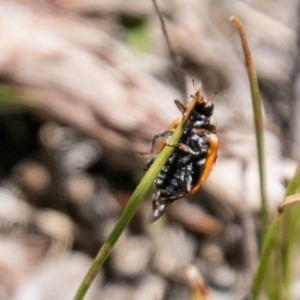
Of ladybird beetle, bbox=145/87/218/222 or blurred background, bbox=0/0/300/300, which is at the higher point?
ladybird beetle, bbox=145/87/218/222

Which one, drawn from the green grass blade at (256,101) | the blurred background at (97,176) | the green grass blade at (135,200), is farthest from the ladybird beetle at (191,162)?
the blurred background at (97,176)

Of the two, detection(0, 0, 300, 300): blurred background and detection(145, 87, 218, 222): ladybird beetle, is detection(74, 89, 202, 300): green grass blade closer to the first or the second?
detection(145, 87, 218, 222): ladybird beetle

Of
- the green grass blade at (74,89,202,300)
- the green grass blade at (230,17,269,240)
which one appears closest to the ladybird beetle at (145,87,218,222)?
the green grass blade at (230,17,269,240)

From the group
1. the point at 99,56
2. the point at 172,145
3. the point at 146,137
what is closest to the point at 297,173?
the point at 172,145

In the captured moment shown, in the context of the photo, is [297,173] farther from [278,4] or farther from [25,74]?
[278,4]

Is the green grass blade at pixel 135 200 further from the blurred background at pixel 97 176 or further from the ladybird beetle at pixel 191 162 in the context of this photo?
the blurred background at pixel 97 176
